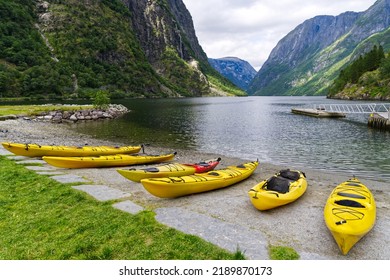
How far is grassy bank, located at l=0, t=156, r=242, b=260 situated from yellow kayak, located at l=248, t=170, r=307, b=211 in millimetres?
4632

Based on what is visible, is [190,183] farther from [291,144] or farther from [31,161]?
[291,144]

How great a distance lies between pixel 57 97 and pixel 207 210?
14856 cm

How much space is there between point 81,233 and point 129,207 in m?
2.66

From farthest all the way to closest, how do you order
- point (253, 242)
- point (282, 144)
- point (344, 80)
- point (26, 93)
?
1. point (344, 80)
2. point (26, 93)
3. point (282, 144)
4. point (253, 242)

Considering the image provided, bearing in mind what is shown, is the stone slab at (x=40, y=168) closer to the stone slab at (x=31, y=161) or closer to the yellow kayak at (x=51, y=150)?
the stone slab at (x=31, y=161)

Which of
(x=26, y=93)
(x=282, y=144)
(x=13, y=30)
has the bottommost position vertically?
(x=282, y=144)

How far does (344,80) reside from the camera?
548ft

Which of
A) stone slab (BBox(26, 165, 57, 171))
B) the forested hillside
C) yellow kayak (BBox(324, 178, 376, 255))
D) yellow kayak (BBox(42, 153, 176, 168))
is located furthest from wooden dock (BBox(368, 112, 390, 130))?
the forested hillside

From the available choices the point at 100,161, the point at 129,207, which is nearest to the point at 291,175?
the point at 129,207

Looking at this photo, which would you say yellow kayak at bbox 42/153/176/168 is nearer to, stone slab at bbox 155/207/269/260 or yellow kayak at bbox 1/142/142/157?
yellow kayak at bbox 1/142/142/157

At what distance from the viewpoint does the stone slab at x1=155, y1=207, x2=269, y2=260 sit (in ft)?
30.2

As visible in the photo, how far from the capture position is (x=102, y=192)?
14547 mm

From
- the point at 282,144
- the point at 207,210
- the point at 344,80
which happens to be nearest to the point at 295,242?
the point at 207,210

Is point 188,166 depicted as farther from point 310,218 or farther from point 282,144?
point 282,144
